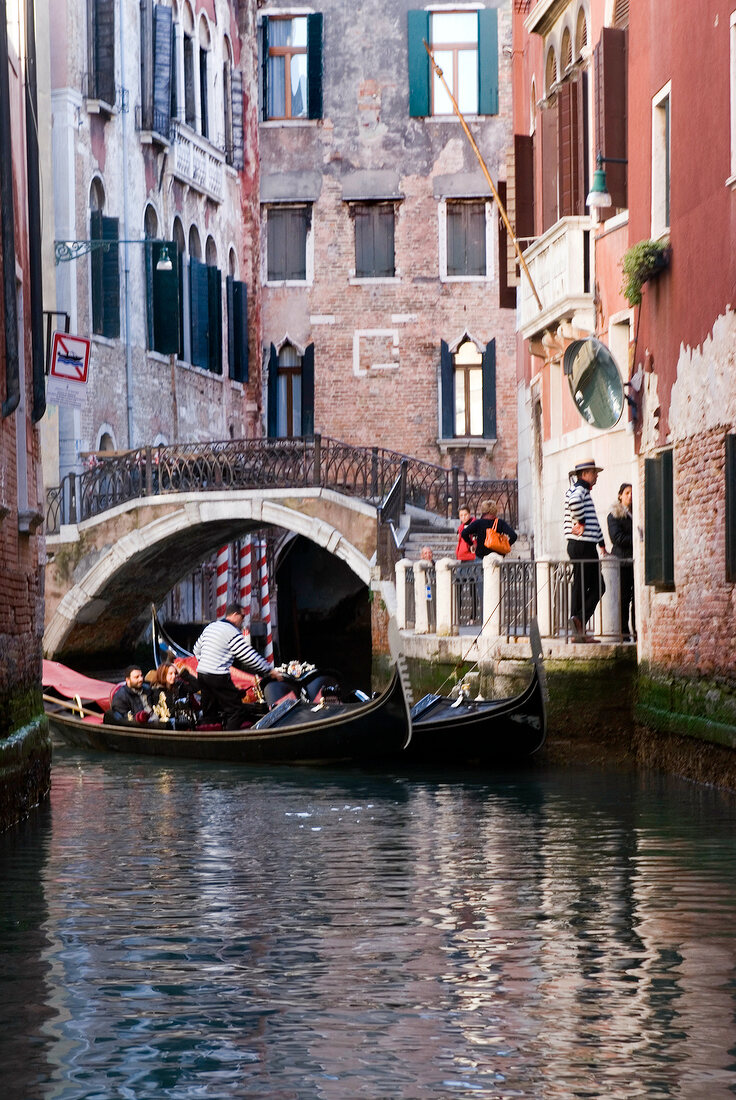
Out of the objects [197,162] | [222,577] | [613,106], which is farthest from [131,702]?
[197,162]

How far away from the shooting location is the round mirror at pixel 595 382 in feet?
41.5

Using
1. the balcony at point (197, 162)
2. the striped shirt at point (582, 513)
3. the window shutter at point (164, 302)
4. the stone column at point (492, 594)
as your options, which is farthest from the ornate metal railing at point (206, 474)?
the striped shirt at point (582, 513)

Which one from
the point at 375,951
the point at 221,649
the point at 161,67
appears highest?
the point at 161,67

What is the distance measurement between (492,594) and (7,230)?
18.2 ft

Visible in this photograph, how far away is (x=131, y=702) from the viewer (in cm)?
1614

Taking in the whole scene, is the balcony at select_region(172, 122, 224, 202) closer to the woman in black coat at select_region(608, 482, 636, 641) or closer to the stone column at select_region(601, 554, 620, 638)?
the woman in black coat at select_region(608, 482, 636, 641)

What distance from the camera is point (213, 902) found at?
7.59 meters

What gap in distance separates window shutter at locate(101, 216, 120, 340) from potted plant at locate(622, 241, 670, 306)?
30.9 ft

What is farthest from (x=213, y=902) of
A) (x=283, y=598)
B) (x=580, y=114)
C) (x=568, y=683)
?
(x=283, y=598)

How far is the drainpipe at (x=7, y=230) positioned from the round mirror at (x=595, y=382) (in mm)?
4145

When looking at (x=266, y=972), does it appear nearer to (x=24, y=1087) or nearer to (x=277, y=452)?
(x=24, y=1087)

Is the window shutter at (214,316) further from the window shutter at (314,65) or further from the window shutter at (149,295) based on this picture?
the window shutter at (314,65)

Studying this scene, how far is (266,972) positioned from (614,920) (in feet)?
4.96

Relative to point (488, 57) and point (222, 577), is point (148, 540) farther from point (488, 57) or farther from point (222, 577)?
point (488, 57)
